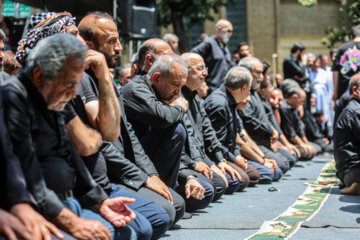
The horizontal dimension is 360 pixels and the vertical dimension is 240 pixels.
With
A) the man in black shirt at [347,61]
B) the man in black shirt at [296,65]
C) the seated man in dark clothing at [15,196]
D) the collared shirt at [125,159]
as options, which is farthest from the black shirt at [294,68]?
the seated man in dark clothing at [15,196]

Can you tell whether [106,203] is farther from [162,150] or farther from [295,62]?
[295,62]

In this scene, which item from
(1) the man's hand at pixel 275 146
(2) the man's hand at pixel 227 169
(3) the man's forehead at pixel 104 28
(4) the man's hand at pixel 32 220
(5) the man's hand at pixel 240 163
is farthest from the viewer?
(1) the man's hand at pixel 275 146

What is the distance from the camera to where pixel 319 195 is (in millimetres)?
6395

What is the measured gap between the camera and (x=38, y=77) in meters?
2.81

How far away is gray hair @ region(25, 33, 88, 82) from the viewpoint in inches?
109

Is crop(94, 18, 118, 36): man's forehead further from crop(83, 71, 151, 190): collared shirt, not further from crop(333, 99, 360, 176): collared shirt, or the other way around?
crop(333, 99, 360, 176): collared shirt

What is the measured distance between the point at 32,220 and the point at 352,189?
4.44 m

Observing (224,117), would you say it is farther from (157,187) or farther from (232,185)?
(157,187)

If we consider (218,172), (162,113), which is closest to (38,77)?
(162,113)

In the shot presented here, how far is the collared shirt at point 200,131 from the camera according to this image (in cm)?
592

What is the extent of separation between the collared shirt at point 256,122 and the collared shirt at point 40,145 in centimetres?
550

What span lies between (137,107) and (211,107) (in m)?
2.47

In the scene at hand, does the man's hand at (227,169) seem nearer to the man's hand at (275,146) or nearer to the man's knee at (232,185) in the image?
the man's knee at (232,185)

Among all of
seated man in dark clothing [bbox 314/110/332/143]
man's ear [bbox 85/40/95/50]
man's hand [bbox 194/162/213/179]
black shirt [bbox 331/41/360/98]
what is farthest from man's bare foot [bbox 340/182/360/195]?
seated man in dark clothing [bbox 314/110/332/143]
